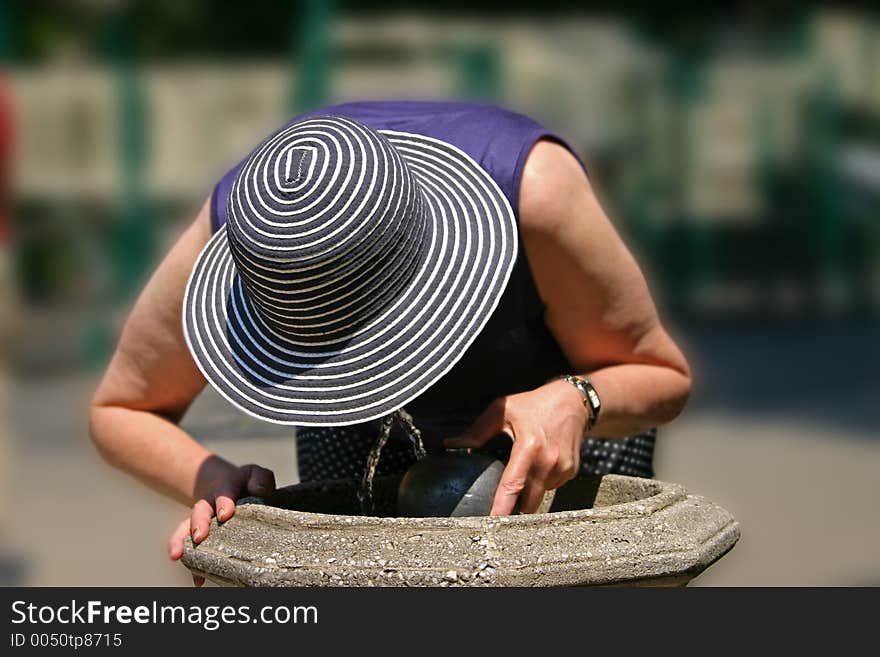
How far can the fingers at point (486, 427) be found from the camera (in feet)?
7.09

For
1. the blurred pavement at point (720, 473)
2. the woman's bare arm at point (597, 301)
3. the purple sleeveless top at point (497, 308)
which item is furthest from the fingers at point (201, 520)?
the blurred pavement at point (720, 473)

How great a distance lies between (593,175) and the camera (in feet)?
13.6

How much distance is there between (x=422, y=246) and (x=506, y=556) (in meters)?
0.47

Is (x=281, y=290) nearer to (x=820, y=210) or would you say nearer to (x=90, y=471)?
(x=90, y=471)

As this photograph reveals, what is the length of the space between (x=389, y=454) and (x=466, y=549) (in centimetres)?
79

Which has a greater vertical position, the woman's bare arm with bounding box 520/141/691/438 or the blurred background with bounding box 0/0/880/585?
the woman's bare arm with bounding box 520/141/691/438

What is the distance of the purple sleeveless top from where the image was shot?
7.43ft

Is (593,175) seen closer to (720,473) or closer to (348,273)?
(348,273)

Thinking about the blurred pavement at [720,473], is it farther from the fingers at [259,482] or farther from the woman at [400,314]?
the fingers at [259,482]

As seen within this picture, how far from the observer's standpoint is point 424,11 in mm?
11031

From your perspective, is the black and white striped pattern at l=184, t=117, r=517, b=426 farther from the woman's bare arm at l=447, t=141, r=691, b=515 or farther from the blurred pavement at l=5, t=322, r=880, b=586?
the blurred pavement at l=5, t=322, r=880, b=586

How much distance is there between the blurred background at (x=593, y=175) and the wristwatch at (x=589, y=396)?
1.08 metres

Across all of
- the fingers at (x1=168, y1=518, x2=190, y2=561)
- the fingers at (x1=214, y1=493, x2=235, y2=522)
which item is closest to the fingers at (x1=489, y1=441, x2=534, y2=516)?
the fingers at (x1=214, y1=493, x2=235, y2=522)

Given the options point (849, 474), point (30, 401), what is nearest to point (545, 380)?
point (849, 474)
